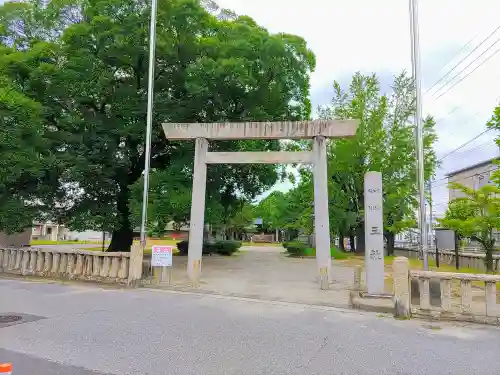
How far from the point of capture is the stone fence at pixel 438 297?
786 cm

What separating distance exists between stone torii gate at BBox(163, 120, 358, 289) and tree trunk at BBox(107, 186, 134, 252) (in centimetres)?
564

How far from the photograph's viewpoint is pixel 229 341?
242 inches

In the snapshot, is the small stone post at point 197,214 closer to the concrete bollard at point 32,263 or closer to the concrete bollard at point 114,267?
the concrete bollard at point 114,267

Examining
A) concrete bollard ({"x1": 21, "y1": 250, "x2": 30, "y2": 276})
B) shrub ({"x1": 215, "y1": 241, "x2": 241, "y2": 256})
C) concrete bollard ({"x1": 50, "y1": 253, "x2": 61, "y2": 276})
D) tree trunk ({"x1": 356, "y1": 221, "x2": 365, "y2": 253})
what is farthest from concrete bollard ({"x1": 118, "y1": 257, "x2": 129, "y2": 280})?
tree trunk ({"x1": 356, "y1": 221, "x2": 365, "y2": 253})

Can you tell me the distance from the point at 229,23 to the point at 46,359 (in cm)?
1668

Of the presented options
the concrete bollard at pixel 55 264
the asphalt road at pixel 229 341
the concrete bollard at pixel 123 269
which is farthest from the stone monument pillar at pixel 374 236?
the concrete bollard at pixel 55 264

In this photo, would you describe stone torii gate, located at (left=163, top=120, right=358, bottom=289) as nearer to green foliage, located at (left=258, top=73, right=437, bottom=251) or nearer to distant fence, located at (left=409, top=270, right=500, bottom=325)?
distant fence, located at (left=409, top=270, right=500, bottom=325)

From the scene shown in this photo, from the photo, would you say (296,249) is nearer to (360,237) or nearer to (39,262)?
(360,237)

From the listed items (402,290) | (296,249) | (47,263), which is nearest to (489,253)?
(402,290)

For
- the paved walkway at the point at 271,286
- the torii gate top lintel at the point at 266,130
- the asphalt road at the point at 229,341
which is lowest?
the asphalt road at the point at 229,341

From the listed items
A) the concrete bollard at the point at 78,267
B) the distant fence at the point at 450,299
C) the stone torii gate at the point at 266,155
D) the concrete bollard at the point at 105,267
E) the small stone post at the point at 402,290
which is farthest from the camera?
the stone torii gate at the point at 266,155

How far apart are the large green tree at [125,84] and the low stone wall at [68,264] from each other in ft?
10.3

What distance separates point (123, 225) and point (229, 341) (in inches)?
573

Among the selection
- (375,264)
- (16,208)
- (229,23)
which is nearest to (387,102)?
(229,23)
